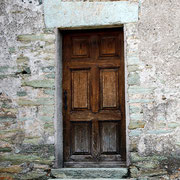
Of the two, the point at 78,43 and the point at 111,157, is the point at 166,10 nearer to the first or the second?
the point at 78,43

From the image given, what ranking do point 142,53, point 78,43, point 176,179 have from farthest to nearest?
point 78,43 < point 142,53 < point 176,179

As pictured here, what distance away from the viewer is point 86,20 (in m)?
3.59

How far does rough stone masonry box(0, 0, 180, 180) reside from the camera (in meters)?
3.36

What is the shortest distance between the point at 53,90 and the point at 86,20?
1.00m

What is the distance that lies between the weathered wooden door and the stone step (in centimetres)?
21

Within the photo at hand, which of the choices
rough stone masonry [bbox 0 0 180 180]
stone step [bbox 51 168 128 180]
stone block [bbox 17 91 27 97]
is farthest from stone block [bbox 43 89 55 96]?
stone step [bbox 51 168 128 180]

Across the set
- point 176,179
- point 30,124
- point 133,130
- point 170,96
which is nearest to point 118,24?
point 170,96

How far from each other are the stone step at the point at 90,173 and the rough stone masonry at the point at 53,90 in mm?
132

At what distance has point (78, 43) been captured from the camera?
3.79 meters

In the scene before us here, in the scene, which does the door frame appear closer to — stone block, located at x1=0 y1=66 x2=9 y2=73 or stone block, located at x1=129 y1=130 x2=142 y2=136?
stone block, located at x1=129 y1=130 x2=142 y2=136

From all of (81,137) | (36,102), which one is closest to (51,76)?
(36,102)

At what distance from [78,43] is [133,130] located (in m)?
1.37

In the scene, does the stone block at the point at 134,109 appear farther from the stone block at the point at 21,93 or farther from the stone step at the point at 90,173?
the stone block at the point at 21,93

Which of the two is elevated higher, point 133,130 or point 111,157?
point 133,130
